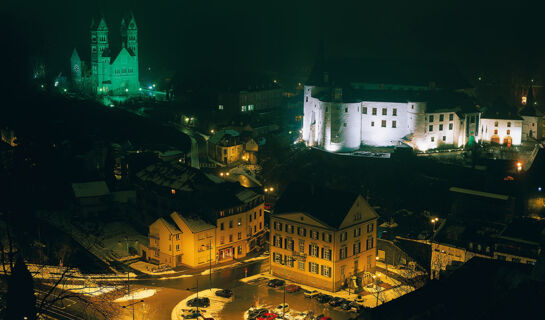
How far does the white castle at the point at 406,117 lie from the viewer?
170 ft

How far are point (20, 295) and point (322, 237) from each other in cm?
2308

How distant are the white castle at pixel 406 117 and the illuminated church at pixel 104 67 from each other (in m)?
22.2

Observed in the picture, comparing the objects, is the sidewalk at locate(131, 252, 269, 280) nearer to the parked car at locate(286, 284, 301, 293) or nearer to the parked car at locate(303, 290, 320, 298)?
the parked car at locate(286, 284, 301, 293)

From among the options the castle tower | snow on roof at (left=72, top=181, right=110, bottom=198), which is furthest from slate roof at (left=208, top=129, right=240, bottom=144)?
the castle tower

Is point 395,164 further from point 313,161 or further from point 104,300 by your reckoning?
point 104,300

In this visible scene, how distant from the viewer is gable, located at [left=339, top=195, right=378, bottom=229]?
1313 inches

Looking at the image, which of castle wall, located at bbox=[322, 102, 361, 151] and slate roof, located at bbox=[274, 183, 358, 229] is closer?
slate roof, located at bbox=[274, 183, 358, 229]

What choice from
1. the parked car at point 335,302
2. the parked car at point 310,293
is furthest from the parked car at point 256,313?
the parked car at point 335,302

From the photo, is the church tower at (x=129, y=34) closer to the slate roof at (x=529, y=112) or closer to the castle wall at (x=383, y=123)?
the castle wall at (x=383, y=123)

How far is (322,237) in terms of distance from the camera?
33.3 metres

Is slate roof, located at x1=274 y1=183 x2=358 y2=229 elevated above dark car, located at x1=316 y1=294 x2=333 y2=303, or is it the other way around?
slate roof, located at x1=274 y1=183 x2=358 y2=229

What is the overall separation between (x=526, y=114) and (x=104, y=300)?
37.9 metres

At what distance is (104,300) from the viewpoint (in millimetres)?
29219

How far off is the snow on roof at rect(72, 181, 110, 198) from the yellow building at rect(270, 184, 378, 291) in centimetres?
1387
